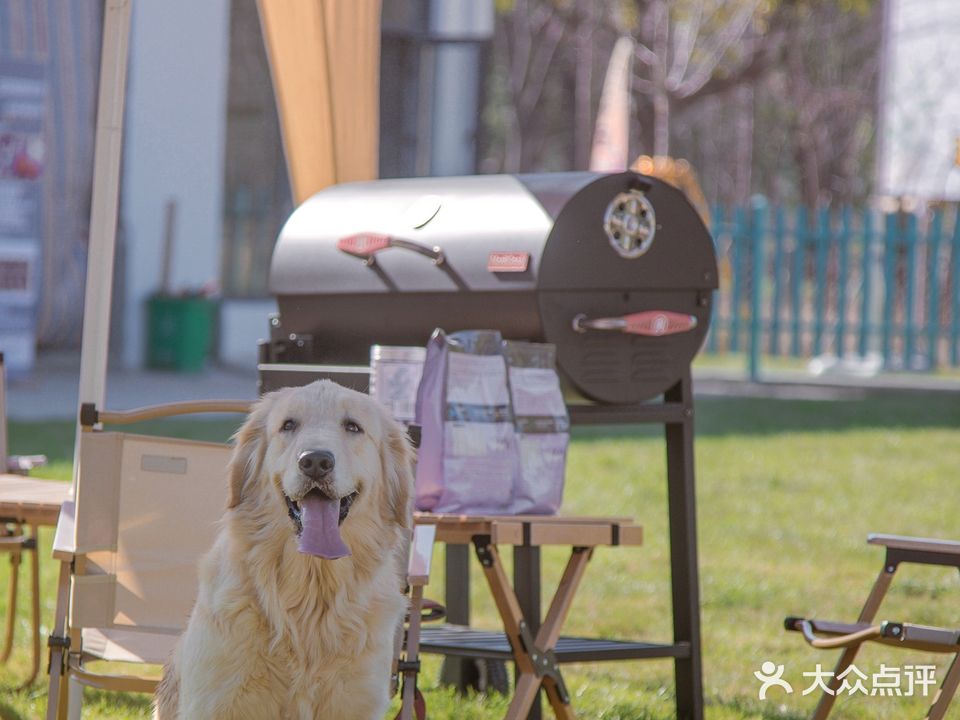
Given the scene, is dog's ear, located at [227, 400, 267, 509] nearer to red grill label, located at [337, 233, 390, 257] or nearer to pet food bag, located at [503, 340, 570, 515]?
pet food bag, located at [503, 340, 570, 515]

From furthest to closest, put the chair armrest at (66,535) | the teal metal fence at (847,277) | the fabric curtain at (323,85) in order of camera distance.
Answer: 1. the teal metal fence at (847,277)
2. the fabric curtain at (323,85)
3. the chair armrest at (66,535)

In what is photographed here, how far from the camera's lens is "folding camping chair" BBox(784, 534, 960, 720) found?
14.0 feet

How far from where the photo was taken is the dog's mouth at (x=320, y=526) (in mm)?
3361

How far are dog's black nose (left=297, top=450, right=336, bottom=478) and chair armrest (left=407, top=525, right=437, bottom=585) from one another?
71cm

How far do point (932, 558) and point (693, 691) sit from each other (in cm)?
93

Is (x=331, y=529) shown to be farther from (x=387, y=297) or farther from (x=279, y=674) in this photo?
(x=387, y=297)

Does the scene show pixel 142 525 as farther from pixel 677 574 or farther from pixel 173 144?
pixel 173 144

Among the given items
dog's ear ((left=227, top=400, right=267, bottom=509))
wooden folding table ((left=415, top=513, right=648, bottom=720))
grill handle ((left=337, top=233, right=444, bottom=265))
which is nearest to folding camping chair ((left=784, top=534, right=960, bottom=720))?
wooden folding table ((left=415, top=513, right=648, bottom=720))

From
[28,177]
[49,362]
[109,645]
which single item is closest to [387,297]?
[109,645]

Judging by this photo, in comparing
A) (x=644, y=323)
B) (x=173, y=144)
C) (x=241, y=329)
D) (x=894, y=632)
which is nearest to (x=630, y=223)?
(x=644, y=323)

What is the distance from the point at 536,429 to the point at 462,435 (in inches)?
Answer: 10.1

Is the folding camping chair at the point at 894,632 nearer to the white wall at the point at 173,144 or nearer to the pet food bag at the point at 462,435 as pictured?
the pet food bag at the point at 462,435

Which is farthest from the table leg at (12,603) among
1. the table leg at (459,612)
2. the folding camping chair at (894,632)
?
the folding camping chair at (894,632)

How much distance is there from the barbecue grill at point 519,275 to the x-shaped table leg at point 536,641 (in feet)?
2.24
